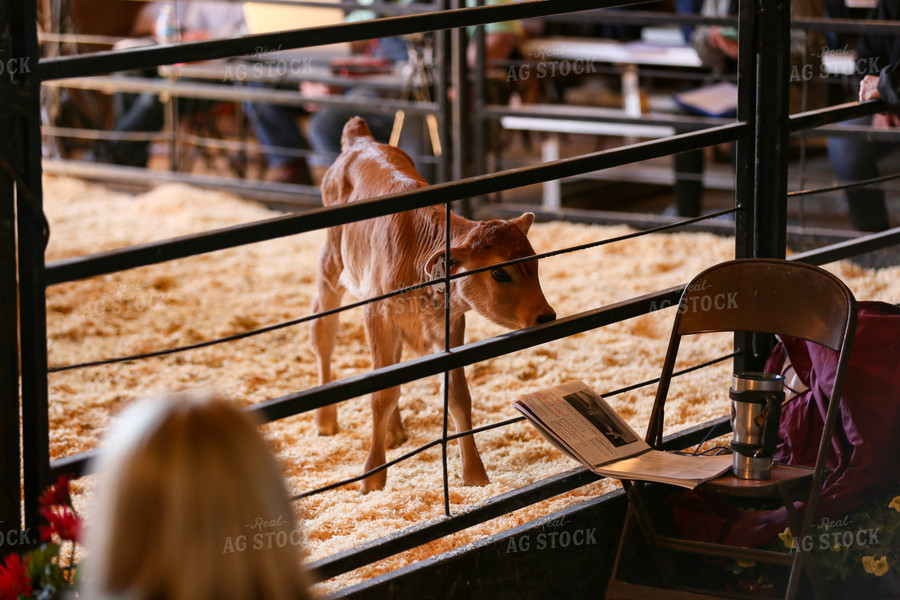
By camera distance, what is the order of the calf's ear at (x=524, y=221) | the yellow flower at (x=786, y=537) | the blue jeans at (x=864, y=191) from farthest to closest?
the blue jeans at (x=864, y=191), the calf's ear at (x=524, y=221), the yellow flower at (x=786, y=537)

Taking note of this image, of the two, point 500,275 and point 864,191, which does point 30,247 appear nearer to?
point 500,275

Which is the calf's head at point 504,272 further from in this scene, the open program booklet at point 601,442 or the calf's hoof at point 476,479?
the calf's hoof at point 476,479

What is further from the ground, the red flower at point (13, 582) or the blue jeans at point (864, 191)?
the blue jeans at point (864, 191)

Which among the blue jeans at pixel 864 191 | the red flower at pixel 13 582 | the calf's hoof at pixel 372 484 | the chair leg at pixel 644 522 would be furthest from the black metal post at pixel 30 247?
the blue jeans at pixel 864 191

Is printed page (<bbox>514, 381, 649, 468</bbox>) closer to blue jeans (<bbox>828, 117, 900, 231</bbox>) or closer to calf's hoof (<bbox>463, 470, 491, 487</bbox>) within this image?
calf's hoof (<bbox>463, 470, 491, 487</bbox>)

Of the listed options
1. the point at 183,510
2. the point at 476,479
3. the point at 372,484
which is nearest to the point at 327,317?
the point at 372,484

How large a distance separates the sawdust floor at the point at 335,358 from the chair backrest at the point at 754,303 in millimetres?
526

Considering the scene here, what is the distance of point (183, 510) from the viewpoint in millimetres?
1146

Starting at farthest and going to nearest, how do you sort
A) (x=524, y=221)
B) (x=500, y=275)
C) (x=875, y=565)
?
1. (x=524, y=221)
2. (x=500, y=275)
3. (x=875, y=565)

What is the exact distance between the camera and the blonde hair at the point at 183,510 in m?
1.14

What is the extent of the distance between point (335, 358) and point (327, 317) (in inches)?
31.2

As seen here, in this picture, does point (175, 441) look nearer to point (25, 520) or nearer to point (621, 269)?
point (25, 520)

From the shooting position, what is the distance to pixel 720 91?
19.6 feet

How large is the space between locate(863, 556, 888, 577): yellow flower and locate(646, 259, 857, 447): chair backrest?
431mm
